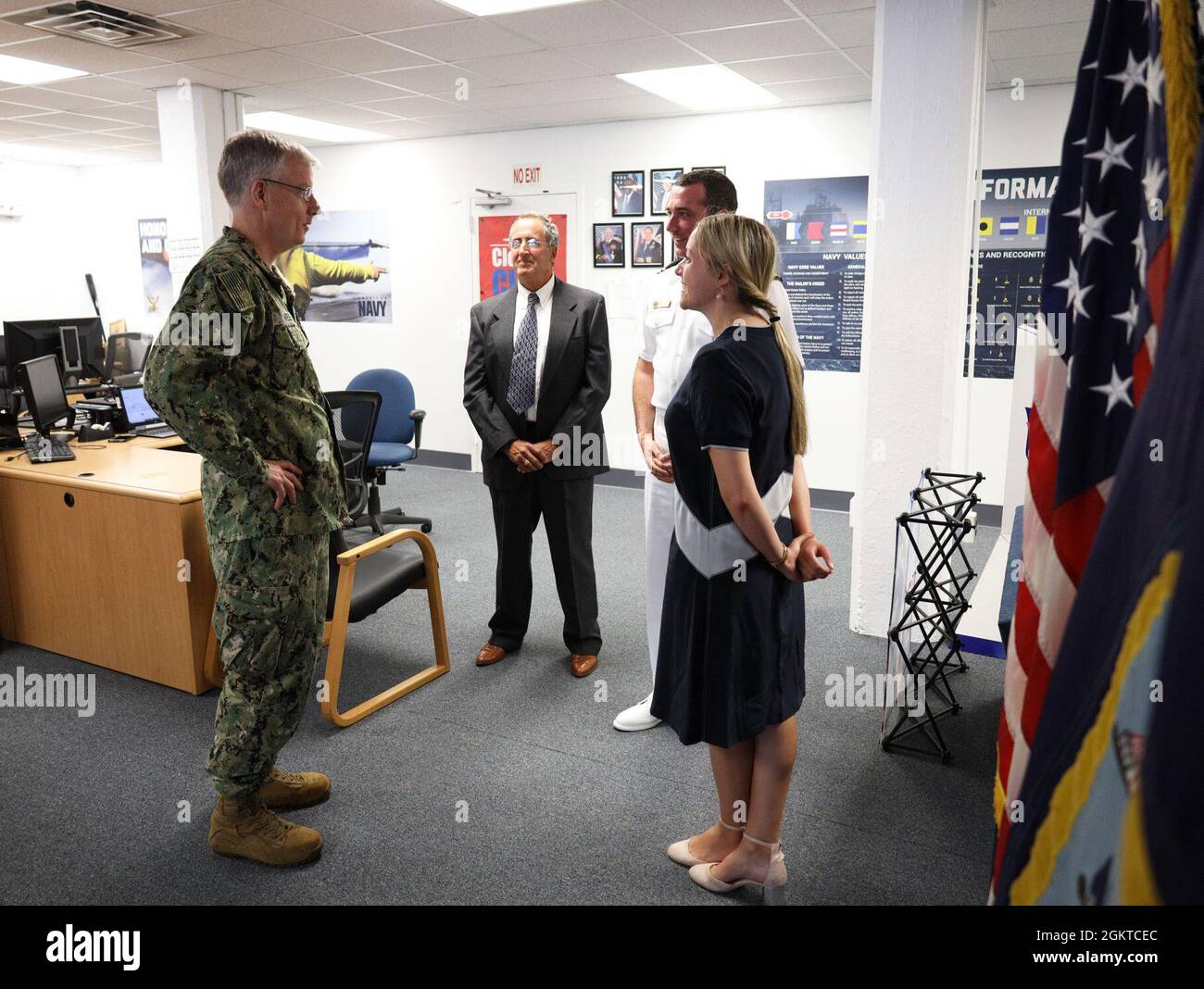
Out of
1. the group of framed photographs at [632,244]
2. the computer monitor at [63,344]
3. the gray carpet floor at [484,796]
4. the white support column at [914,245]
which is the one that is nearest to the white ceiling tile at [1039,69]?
the white support column at [914,245]

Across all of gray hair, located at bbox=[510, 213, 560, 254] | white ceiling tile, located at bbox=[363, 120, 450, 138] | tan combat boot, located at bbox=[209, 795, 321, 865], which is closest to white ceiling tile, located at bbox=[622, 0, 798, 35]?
gray hair, located at bbox=[510, 213, 560, 254]

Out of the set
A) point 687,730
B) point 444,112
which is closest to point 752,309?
point 687,730

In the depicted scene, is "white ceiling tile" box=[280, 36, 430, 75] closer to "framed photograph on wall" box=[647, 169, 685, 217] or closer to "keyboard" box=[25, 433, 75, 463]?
"framed photograph on wall" box=[647, 169, 685, 217]

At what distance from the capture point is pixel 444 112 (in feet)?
20.1

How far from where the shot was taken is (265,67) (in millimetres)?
4938

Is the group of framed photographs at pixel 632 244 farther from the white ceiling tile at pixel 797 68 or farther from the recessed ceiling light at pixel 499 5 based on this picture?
the recessed ceiling light at pixel 499 5

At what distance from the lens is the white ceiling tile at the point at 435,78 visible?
16.2ft

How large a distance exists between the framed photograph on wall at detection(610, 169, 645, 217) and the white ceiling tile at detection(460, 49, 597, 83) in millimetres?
1274

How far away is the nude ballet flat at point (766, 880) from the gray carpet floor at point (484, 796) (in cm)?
4

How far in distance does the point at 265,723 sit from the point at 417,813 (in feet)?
1.68

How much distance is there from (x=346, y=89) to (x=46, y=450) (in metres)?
2.92
